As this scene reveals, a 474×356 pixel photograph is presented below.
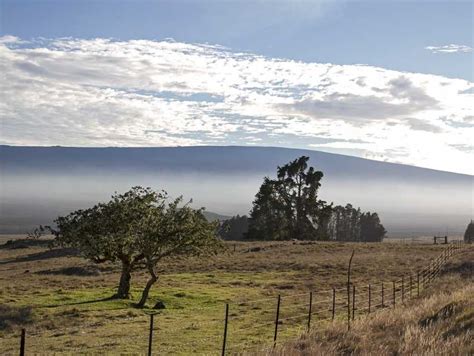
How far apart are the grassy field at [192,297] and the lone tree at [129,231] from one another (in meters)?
2.60

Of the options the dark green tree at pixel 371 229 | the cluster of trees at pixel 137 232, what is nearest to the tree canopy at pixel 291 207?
the dark green tree at pixel 371 229

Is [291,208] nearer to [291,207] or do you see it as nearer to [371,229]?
[291,207]

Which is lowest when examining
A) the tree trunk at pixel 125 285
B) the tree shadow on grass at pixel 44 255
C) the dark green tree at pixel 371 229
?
the tree shadow on grass at pixel 44 255

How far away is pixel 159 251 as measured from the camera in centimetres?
3434

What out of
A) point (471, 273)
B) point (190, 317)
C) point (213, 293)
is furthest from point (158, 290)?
point (471, 273)

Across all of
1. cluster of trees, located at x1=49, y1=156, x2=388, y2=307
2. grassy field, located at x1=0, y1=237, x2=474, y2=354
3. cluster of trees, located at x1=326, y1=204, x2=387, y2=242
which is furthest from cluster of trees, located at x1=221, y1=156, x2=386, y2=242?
cluster of trees, located at x1=49, y1=156, x2=388, y2=307

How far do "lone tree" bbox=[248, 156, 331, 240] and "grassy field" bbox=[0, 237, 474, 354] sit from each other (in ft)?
86.6

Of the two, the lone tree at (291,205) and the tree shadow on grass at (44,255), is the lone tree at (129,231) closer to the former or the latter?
the tree shadow on grass at (44,255)

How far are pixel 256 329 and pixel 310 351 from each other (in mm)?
9955

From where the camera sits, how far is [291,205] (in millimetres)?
93750

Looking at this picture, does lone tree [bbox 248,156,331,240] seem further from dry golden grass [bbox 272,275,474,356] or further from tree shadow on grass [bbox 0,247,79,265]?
dry golden grass [bbox 272,275,474,356]

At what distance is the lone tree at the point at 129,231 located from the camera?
33.3 m

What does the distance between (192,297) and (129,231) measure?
532 cm

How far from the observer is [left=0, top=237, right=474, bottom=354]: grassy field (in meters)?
23.2
